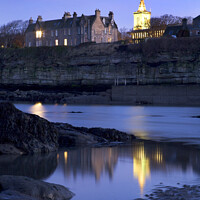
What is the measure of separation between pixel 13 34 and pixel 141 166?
99.9 meters

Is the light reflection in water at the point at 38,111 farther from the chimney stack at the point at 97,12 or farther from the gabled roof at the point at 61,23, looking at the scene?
the chimney stack at the point at 97,12

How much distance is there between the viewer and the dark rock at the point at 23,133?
10609 millimetres

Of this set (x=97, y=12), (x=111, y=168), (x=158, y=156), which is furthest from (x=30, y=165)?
(x=97, y=12)

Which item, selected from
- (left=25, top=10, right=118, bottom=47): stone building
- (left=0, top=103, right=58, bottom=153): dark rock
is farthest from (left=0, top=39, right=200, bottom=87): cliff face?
(left=0, top=103, right=58, bottom=153): dark rock

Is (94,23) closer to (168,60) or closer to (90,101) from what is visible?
(168,60)

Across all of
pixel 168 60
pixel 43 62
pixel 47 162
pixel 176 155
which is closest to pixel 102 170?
pixel 47 162

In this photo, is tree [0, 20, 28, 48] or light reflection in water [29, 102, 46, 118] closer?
light reflection in water [29, 102, 46, 118]

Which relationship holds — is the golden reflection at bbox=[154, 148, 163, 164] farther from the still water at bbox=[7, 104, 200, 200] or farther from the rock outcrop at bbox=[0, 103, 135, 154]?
the rock outcrop at bbox=[0, 103, 135, 154]

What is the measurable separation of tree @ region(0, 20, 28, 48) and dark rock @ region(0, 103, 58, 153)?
91097 millimetres

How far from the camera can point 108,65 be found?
2776 inches

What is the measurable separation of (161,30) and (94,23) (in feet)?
72.5

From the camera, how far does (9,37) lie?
104m

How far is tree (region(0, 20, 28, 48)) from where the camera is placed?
102 m

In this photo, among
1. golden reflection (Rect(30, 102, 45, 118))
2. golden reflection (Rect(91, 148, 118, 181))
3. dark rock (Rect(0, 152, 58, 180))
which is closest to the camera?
dark rock (Rect(0, 152, 58, 180))
